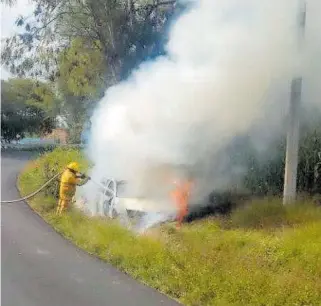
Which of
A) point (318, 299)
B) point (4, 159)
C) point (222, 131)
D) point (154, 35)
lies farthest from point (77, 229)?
point (4, 159)

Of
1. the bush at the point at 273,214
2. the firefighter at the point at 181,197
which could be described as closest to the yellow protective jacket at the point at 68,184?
the firefighter at the point at 181,197

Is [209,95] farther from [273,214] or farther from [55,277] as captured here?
[55,277]

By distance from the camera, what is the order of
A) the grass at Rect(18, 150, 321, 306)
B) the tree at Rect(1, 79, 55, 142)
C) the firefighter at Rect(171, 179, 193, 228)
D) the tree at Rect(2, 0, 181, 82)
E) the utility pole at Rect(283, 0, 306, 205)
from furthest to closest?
the tree at Rect(1, 79, 55, 142) < the tree at Rect(2, 0, 181, 82) < the firefighter at Rect(171, 179, 193, 228) < the utility pole at Rect(283, 0, 306, 205) < the grass at Rect(18, 150, 321, 306)

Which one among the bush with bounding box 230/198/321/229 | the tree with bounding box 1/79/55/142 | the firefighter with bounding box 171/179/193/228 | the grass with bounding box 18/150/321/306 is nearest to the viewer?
the grass with bounding box 18/150/321/306

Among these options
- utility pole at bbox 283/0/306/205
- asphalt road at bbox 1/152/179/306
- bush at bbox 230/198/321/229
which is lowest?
asphalt road at bbox 1/152/179/306

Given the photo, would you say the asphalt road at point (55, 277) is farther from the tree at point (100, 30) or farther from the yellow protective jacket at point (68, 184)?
the tree at point (100, 30)

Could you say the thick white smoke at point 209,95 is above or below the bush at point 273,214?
above

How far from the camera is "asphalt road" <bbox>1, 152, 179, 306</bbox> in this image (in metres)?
5.83

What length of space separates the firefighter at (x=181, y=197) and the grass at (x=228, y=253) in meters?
0.27

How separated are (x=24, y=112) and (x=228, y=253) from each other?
25584mm

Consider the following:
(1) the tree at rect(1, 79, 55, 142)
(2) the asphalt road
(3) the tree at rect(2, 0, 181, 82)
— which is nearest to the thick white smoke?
(2) the asphalt road

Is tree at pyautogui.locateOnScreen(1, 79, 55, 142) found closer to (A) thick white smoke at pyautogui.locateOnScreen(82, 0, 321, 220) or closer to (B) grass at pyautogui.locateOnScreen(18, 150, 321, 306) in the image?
(A) thick white smoke at pyautogui.locateOnScreen(82, 0, 321, 220)

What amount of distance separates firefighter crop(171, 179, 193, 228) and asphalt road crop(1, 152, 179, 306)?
1744 millimetres

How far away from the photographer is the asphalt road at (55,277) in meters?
5.83
